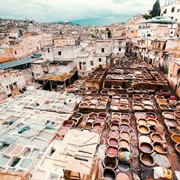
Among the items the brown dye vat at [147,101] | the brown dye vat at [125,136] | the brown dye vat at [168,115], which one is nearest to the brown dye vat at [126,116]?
the brown dye vat at [125,136]

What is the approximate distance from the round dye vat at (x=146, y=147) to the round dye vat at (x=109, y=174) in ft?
10.7

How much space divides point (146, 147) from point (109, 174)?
164 inches

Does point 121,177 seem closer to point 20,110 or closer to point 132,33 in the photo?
point 20,110

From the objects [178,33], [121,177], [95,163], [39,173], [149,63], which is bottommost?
[121,177]

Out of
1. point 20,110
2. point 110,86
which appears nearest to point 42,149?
point 20,110

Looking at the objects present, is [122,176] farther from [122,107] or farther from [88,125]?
[122,107]

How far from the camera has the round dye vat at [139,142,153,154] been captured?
1197 cm

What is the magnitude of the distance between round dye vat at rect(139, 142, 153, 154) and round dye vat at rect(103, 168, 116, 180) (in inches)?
128

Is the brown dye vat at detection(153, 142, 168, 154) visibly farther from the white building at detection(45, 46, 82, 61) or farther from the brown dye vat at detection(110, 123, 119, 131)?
the white building at detection(45, 46, 82, 61)

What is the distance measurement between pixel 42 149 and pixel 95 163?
192 inches

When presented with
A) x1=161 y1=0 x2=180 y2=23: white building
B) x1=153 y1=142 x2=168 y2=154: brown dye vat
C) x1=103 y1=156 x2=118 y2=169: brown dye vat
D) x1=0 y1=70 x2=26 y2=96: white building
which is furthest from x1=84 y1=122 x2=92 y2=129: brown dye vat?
x1=161 y1=0 x2=180 y2=23: white building

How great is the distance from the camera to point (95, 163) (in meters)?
9.71

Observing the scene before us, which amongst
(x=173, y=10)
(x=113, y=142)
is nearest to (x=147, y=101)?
(x=113, y=142)

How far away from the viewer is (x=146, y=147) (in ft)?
40.6
